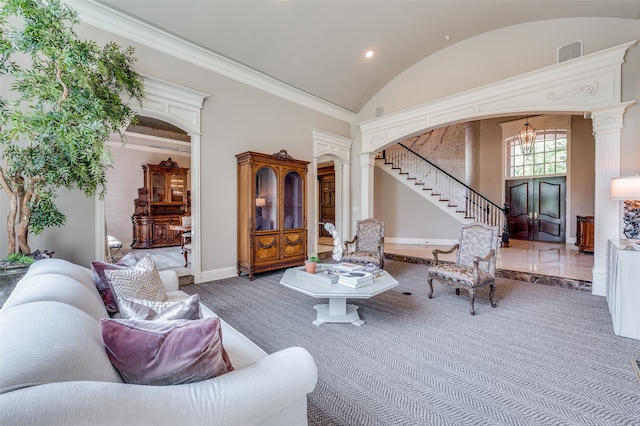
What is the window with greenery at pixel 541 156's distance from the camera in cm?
795

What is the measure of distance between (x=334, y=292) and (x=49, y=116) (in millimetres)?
2876

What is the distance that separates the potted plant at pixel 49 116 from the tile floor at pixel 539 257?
516 cm

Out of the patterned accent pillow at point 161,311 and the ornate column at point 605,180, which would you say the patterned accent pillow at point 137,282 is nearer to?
the patterned accent pillow at point 161,311

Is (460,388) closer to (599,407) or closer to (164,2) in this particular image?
(599,407)

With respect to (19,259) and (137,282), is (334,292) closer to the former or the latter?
(137,282)

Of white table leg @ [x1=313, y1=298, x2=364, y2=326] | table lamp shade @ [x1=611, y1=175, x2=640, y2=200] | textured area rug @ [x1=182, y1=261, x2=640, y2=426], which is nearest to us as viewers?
textured area rug @ [x1=182, y1=261, x2=640, y2=426]

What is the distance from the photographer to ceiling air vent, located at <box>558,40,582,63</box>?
159 inches

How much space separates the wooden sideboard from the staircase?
1.47 m

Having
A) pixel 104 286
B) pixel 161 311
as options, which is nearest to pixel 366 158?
pixel 104 286

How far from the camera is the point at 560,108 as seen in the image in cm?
416

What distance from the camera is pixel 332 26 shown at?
451cm

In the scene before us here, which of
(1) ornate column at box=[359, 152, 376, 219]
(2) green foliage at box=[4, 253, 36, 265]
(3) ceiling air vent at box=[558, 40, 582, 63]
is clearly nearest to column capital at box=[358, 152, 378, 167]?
(1) ornate column at box=[359, 152, 376, 219]

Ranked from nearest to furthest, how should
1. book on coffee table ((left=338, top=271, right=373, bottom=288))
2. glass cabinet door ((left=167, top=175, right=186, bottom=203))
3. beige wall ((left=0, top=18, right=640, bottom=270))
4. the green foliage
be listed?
1. the green foliage
2. book on coffee table ((left=338, top=271, right=373, bottom=288))
3. beige wall ((left=0, top=18, right=640, bottom=270))
4. glass cabinet door ((left=167, top=175, right=186, bottom=203))

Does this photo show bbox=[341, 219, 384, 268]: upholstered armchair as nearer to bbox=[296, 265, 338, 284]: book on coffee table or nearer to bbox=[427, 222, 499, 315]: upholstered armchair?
bbox=[427, 222, 499, 315]: upholstered armchair
